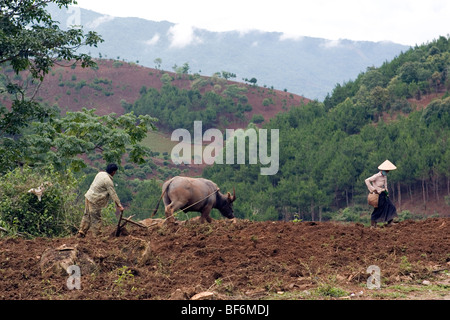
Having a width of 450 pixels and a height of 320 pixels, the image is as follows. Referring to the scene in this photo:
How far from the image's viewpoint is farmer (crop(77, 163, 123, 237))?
448 inches

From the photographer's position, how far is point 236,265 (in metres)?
9.41

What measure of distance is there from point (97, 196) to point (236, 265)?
346cm

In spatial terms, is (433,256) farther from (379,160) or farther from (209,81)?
(209,81)

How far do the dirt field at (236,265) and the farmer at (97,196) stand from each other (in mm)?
417

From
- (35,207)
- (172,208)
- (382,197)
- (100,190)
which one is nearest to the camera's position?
(100,190)

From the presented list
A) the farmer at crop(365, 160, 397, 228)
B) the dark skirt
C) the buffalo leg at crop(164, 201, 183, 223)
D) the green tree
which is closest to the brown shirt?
the buffalo leg at crop(164, 201, 183, 223)

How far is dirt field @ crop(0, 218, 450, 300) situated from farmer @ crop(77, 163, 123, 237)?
417 mm

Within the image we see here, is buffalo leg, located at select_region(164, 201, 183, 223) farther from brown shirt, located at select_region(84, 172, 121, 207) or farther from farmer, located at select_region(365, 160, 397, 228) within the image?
farmer, located at select_region(365, 160, 397, 228)

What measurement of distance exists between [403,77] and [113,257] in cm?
7091

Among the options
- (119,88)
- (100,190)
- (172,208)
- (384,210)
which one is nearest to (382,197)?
(384,210)

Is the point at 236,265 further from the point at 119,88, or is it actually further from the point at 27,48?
the point at 119,88

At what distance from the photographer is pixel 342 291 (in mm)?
8070

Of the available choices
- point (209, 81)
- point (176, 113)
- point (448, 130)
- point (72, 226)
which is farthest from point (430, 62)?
point (72, 226)

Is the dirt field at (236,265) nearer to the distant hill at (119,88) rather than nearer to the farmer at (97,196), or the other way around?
the farmer at (97,196)
